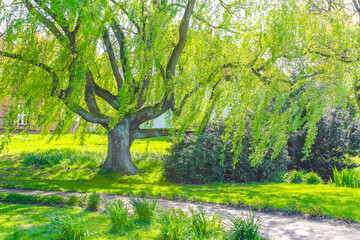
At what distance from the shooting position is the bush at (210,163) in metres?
12.1

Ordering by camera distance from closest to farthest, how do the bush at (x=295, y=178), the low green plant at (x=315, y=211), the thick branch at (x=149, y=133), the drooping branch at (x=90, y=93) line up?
1. the low green plant at (x=315, y=211)
2. the drooping branch at (x=90, y=93)
3. the thick branch at (x=149, y=133)
4. the bush at (x=295, y=178)

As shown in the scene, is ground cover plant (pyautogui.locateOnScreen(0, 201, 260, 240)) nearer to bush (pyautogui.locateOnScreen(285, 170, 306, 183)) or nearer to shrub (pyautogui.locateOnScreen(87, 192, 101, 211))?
shrub (pyautogui.locateOnScreen(87, 192, 101, 211))

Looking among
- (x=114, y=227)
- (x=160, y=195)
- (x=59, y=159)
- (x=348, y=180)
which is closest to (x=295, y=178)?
(x=348, y=180)

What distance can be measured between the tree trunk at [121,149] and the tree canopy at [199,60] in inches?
3.5

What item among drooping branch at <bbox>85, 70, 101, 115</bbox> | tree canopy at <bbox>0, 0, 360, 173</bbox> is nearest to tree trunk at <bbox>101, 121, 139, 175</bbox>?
tree canopy at <bbox>0, 0, 360, 173</bbox>

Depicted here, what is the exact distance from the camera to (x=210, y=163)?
1244 cm

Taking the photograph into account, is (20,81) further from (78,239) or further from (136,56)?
(78,239)

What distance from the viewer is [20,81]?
9.74 m

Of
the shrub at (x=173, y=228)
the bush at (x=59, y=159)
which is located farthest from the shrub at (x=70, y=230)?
the bush at (x=59, y=159)

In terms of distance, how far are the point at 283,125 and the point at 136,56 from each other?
4.91 meters

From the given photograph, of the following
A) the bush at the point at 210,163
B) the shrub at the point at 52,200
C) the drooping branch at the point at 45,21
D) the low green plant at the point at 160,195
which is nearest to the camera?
the shrub at the point at 52,200

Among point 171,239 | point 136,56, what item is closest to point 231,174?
point 136,56

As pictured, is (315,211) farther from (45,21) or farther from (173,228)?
(45,21)

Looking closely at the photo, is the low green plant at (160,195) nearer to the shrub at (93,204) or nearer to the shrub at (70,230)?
the shrub at (93,204)
